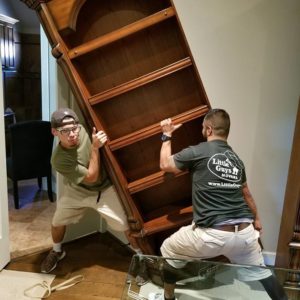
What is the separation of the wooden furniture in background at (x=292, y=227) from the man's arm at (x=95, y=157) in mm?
1082

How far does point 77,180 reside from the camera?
206 centimetres

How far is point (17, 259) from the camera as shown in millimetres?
2492

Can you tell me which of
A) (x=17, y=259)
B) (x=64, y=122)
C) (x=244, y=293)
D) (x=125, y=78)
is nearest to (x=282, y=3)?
(x=125, y=78)

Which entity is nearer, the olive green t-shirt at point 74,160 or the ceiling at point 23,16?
the olive green t-shirt at point 74,160

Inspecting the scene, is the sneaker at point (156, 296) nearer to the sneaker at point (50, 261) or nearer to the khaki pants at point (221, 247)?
the khaki pants at point (221, 247)

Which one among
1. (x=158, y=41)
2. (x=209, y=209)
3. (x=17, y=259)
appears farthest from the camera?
(x=17, y=259)

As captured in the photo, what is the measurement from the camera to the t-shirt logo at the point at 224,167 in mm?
1726

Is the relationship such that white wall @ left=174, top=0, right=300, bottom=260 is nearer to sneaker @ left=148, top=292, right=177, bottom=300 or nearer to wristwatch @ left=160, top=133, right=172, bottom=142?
wristwatch @ left=160, top=133, right=172, bottom=142

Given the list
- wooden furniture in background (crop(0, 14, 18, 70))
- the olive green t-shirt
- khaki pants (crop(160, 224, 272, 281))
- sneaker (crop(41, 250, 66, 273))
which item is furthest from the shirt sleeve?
wooden furniture in background (crop(0, 14, 18, 70))

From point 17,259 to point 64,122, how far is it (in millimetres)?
1143

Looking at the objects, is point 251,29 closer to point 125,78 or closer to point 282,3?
point 282,3

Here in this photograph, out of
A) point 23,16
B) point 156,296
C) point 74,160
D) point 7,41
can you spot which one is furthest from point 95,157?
point 23,16

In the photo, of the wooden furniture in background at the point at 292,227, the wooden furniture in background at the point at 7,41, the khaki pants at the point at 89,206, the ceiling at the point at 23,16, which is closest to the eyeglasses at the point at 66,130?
the khaki pants at the point at 89,206

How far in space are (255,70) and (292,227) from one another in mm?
A: 968
